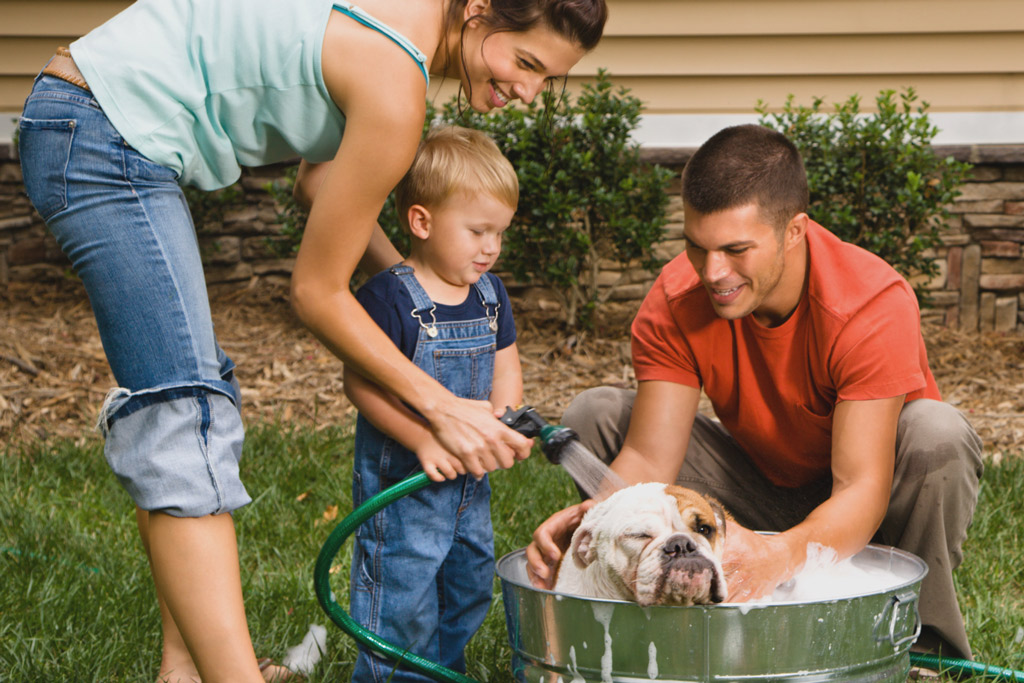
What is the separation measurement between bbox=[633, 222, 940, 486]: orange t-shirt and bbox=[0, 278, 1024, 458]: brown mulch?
187 cm

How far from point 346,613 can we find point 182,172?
96 cm

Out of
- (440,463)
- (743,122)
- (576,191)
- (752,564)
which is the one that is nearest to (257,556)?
(440,463)

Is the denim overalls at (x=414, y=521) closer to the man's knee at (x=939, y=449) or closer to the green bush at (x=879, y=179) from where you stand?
the man's knee at (x=939, y=449)

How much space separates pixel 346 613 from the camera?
204 centimetres

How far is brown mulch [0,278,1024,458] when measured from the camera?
4441mm

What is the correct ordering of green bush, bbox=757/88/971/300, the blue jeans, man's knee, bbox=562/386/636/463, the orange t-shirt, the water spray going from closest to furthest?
the blue jeans → the water spray → the orange t-shirt → man's knee, bbox=562/386/636/463 → green bush, bbox=757/88/971/300

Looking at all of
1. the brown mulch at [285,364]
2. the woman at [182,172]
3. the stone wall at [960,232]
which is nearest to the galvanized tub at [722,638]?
the woman at [182,172]

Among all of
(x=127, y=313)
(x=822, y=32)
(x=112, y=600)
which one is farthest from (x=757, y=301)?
(x=822, y=32)

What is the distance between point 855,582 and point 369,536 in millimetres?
1053

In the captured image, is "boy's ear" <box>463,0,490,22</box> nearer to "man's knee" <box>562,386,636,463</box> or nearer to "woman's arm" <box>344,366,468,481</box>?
"woman's arm" <box>344,366,468,481</box>

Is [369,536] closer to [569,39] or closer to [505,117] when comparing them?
[569,39]

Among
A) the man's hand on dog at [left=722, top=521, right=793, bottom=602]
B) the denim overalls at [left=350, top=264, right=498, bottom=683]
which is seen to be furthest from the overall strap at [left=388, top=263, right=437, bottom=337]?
the man's hand on dog at [left=722, top=521, right=793, bottom=602]

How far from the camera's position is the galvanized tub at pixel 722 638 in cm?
155

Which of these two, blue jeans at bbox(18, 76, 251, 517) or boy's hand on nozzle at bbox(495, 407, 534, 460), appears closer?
blue jeans at bbox(18, 76, 251, 517)
